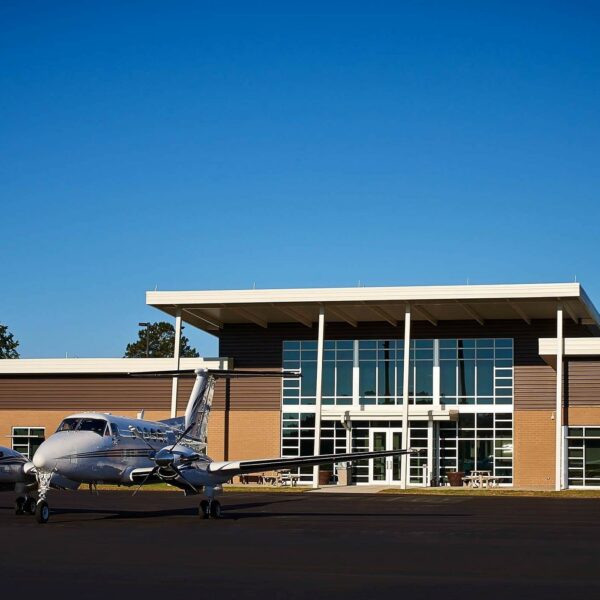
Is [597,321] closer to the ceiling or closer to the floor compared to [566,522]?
closer to the ceiling

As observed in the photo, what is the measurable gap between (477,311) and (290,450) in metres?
11.2

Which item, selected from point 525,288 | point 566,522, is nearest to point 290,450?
point 525,288

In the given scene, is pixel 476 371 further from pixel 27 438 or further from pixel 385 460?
pixel 27 438

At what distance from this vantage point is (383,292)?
43094 mm

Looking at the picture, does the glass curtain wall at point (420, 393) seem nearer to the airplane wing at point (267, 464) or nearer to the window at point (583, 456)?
the window at point (583, 456)

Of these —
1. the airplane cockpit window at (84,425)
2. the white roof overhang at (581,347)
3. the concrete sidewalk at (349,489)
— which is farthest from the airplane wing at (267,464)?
the white roof overhang at (581,347)

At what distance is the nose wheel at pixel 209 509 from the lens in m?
24.1

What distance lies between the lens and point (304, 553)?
15.8m

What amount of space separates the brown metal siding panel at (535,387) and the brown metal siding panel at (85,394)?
16.6 metres

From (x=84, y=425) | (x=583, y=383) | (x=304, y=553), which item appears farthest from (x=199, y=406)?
(x=583, y=383)

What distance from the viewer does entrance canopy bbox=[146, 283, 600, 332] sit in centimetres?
4216

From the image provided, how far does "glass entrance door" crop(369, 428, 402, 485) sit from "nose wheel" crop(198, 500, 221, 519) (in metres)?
23.2

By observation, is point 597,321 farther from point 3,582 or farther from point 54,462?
point 3,582

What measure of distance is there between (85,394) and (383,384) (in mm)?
14763
